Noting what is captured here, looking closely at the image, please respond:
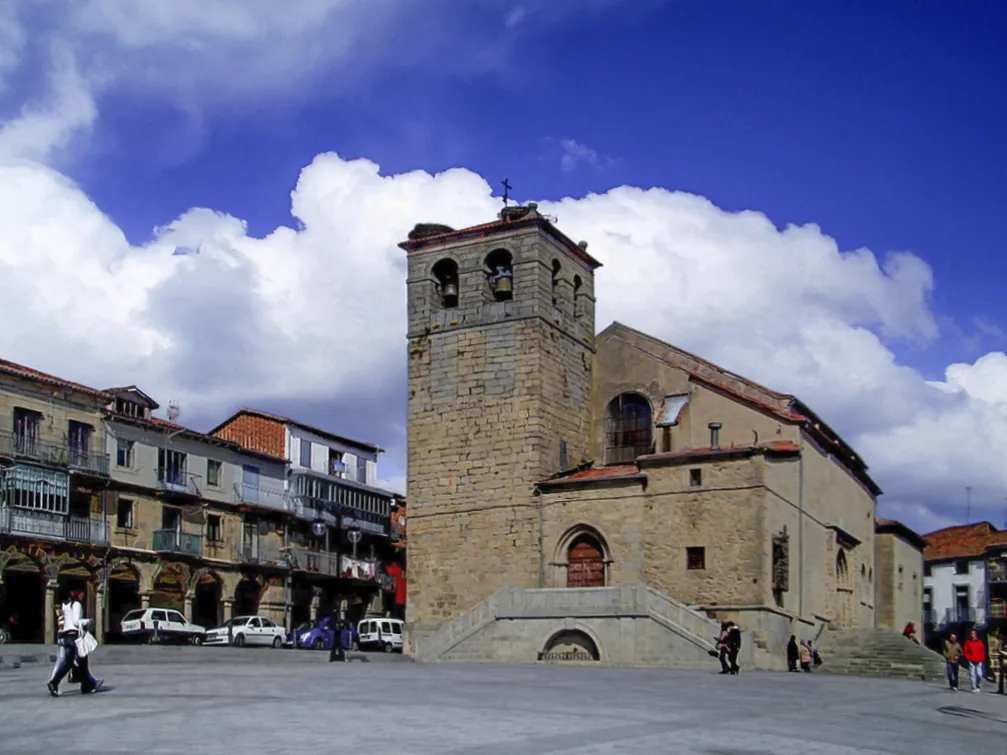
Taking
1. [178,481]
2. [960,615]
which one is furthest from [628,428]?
[960,615]

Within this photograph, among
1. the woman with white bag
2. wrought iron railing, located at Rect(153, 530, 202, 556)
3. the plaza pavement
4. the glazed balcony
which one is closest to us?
the plaza pavement

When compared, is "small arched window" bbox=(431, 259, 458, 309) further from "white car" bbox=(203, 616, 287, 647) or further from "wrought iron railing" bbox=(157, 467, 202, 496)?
"wrought iron railing" bbox=(157, 467, 202, 496)

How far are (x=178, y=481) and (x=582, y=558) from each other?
1771 cm

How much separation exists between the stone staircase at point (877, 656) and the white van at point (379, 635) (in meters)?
15.4

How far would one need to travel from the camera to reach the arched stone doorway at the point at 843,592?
41594mm

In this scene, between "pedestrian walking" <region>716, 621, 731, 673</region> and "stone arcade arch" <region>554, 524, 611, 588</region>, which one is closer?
"pedestrian walking" <region>716, 621, 731, 673</region>

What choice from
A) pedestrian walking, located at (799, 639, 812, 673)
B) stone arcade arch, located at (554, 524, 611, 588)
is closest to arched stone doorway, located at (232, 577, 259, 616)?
stone arcade arch, located at (554, 524, 611, 588)

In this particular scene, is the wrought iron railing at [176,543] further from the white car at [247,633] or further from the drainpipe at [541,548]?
the drainpipe at [541,548]

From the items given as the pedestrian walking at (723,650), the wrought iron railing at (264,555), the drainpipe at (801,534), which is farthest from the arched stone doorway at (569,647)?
the wrought iron railing at (264,555)

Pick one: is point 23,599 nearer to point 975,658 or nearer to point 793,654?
point 793,654

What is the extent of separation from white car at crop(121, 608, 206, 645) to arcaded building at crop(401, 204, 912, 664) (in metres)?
8.18

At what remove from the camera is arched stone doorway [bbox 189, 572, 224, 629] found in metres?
48.6

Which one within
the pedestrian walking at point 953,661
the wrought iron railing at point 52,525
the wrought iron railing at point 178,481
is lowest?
the pedestrian walking at point 953,661

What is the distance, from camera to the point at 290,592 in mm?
52406
